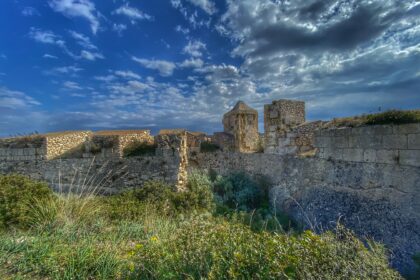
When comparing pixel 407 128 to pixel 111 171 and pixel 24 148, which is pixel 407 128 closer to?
pixel 111 171

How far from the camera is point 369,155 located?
664cm

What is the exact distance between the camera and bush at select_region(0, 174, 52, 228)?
5.62 m

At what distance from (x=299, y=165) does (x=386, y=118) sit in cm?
372

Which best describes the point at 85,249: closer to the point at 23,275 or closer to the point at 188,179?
the point at 23,275

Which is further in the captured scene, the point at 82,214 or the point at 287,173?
the point at 287,173

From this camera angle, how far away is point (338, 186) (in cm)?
760

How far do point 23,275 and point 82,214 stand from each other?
254 cm

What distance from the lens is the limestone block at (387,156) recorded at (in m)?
5.99

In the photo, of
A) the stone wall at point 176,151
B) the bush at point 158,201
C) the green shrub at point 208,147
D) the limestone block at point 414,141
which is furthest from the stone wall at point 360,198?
the green shrub at point 208,147

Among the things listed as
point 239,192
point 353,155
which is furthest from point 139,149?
point 353,155

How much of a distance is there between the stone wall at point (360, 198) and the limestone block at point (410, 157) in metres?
0.11

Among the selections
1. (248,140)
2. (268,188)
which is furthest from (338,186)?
(248,140)

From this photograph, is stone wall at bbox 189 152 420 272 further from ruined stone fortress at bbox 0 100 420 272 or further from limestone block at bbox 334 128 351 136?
limestone block at bbox 334 128 351 136

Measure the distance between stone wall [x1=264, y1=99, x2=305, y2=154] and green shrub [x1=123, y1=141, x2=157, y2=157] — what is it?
5.46m
